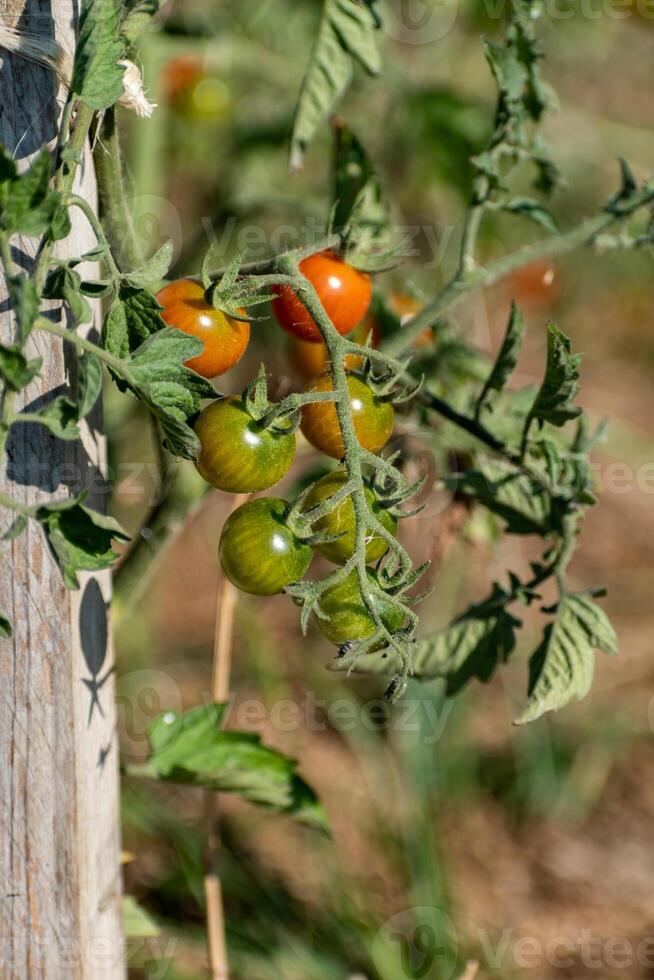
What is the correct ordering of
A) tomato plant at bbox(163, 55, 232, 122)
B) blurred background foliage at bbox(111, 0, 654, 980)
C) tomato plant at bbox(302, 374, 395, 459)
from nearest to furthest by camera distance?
tomato plant at bbox(302, 374, 395, 459)
blurred background foliage at bbox(111, 0, 654, 980)
tomato plant at bbox(163, 55, 232, 122)

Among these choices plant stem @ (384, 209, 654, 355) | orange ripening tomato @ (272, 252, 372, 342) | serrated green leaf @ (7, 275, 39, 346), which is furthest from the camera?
plant stem @ (384, 209, 654, 355)

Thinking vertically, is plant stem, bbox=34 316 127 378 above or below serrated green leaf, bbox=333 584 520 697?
above

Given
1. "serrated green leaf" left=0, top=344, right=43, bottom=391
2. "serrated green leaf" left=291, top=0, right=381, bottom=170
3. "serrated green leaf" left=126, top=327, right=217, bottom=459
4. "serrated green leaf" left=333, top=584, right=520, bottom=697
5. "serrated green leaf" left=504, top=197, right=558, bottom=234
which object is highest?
"serrated green leaf" left=291, top=0, right=381, bottom=170

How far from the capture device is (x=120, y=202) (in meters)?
1.00

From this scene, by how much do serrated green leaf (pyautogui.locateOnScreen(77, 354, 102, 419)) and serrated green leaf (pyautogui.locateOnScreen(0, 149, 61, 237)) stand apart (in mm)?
106

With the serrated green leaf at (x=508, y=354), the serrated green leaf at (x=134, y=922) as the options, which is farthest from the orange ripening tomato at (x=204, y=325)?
the serrated green leaf at (x=134, y=922)

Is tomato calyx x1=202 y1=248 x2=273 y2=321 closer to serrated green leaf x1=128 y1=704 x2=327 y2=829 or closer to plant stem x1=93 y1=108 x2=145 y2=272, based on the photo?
plant stem x1=93 y1=108 x2=145 y2=272

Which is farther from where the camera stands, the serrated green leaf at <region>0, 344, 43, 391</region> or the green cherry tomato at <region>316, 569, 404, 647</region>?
the green cherry tomato at <region>316, 569, 404, 647</region>

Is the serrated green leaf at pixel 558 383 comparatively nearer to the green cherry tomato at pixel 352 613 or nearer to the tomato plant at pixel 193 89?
the green cherry tomato at pixel 352 613

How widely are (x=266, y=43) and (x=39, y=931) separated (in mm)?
1792

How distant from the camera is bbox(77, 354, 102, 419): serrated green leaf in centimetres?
73

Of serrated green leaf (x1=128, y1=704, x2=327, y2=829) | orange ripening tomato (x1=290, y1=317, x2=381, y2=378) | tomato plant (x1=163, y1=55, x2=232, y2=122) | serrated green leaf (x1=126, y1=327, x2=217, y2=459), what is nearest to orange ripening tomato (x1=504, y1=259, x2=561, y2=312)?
tomato plant (x1=163, y1=55, x2=232, y2=122)

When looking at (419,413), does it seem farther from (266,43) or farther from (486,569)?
(486,569)

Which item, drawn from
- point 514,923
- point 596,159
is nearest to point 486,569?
point 514,923
